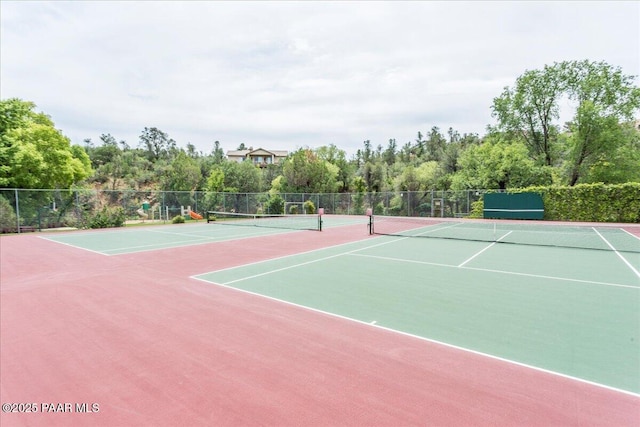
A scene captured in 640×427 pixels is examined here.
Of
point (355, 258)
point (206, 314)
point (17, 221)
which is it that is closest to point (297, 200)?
point (17, 221)

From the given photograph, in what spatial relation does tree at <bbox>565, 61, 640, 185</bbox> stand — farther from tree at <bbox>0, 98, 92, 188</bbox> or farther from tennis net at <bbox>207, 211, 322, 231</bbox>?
tree at <bbox>0, 98, 92, 188</bbox>

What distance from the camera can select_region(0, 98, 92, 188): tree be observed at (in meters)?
19.8

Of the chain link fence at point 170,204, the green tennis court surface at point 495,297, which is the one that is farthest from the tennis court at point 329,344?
the chain link fence at point 170,204

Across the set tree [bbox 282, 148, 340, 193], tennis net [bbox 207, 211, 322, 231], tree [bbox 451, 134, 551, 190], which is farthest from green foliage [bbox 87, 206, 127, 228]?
tree [bbox 451, 134, 551, 190]

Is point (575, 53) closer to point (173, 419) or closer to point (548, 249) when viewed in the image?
point (548, 249)

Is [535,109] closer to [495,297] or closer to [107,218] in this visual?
[495,297]

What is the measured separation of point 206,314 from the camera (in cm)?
524

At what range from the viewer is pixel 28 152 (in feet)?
65.6

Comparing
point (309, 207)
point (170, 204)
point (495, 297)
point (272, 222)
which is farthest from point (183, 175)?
point (495, 297)

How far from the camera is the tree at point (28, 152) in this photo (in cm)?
1977

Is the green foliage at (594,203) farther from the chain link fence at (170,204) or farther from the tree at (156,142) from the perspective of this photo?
the tree at (156,142)

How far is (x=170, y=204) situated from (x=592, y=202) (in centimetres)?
→ 3165

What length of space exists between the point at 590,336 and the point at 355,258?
622cm

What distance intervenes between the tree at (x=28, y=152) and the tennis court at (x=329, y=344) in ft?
53.4
